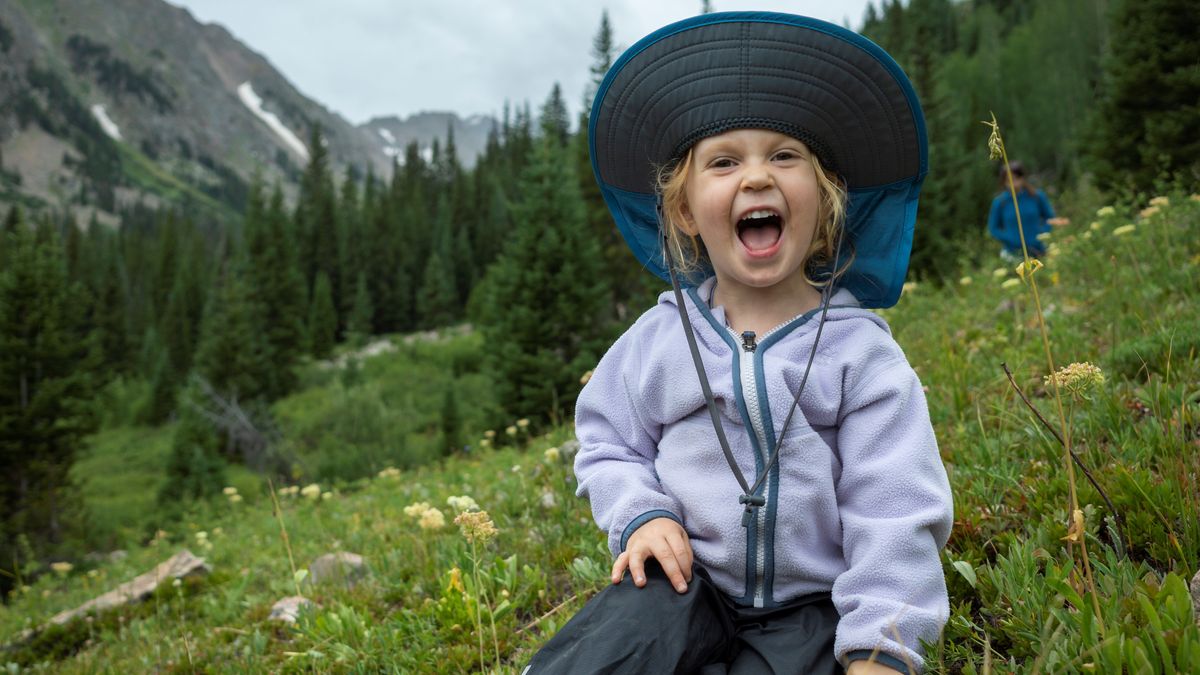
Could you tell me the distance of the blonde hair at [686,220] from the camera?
189cm

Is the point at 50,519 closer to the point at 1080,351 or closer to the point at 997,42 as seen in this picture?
the point at 1080,351

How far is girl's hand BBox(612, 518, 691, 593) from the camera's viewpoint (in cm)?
169

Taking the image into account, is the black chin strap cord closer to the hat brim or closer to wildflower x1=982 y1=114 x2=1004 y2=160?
the hat brim

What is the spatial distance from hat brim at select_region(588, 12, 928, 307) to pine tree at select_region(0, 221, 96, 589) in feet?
95.1

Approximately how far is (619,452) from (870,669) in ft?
2.66

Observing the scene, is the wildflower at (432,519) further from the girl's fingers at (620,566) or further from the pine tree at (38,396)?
the pine tree at (38,396)

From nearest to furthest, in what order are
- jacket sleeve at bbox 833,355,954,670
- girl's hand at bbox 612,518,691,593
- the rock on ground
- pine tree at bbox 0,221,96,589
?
jacket sleeve at bbox 833,355,954,670 → girl's hand at bbox 612,518,691,593 → the rock on ground → pine tree at bbox 0,221,96,589

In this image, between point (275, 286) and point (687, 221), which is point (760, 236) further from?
point (275, 286)

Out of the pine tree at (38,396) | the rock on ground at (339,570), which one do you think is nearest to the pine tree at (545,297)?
Result: the rock on ground at (339,570)

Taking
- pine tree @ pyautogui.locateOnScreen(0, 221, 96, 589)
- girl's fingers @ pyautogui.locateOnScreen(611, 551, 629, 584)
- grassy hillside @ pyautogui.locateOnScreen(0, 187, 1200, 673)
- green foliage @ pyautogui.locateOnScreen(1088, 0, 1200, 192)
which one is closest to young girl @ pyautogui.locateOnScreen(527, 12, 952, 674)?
girl's fingers @ pyautogui.locateOnScreen(611, 551, 629, 584)

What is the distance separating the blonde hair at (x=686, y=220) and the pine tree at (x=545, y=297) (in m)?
18.3

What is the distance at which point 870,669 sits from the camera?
1416mm

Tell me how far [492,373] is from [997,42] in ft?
255

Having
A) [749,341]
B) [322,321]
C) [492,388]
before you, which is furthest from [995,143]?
[322,321]
